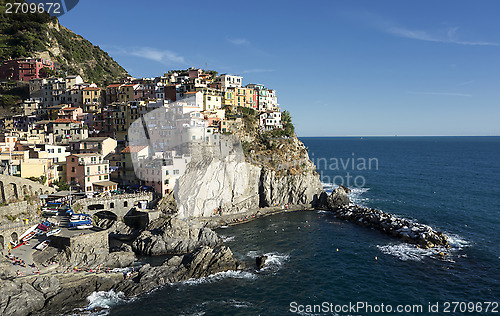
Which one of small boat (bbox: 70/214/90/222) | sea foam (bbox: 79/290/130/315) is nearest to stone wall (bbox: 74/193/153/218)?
small boat (bbox: 70/214/90/222)

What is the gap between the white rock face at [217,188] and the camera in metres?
66.9

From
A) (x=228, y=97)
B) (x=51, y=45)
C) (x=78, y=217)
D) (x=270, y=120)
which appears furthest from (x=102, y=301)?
(x=51, y=45)

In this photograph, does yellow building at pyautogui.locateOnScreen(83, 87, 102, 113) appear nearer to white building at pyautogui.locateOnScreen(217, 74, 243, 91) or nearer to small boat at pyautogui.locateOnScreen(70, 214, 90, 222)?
white building at pyautogui.locateOnScreen(217, 74, 243, 91)

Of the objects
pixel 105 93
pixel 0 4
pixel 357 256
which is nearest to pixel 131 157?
pixel 105 93

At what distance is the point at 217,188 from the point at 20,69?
8874cm

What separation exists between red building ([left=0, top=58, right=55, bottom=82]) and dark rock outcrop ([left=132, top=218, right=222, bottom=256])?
8758cm

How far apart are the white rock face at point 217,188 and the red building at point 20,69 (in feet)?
255

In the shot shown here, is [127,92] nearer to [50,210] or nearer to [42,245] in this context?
[50,210]

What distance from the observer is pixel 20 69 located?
108625 mm

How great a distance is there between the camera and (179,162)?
7069 cm

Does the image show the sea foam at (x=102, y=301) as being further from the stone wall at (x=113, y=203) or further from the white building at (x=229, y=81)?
the white building at (x=229, y=81)

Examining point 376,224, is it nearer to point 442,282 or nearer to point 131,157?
point 442,282

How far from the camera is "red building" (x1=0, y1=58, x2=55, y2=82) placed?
108625 mm

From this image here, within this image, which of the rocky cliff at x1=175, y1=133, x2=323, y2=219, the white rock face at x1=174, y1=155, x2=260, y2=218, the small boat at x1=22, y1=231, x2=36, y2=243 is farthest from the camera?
the rocky cliff at x1=175, y1=133, x2=323, y2=219
